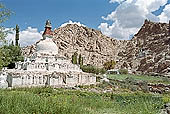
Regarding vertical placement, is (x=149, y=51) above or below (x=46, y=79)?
above

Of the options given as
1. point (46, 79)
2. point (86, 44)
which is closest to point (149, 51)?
point (86, 44)

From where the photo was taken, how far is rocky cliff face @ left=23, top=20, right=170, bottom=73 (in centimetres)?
8700

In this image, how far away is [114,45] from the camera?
11525 cm

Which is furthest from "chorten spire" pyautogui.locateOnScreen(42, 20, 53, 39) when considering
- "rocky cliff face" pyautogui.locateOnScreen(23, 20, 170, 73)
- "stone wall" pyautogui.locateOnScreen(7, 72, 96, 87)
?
"rocky cliff face" pyautogui.locateOnScreen(23, 20, 170, 73)

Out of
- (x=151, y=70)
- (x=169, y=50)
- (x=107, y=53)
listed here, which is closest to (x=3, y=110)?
(x=151, y=70)

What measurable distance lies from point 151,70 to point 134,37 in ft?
163

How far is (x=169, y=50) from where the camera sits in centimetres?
7675

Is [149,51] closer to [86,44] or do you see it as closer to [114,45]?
[114,45]

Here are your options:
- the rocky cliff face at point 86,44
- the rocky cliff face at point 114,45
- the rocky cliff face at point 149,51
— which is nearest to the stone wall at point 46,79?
the rocky cliff face at point 149,51

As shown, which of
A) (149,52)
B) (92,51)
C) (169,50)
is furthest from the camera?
(92,51)

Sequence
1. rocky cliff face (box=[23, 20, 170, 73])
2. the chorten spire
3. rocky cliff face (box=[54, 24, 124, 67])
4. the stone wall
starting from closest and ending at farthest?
the stone wall < the chorten spire < rocky cliff face (box=[23, 20, 170, 73]) < rocky cliff face (box=[54, 24, 124, 67])

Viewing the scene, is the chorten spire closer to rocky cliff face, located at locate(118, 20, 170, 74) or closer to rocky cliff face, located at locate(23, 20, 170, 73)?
rocky cliff face, located at locate(118, 20, 170, 74)

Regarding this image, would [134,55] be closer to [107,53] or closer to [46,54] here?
[107,53]

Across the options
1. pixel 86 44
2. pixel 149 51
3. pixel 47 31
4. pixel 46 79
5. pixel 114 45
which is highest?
pixel 114 45
